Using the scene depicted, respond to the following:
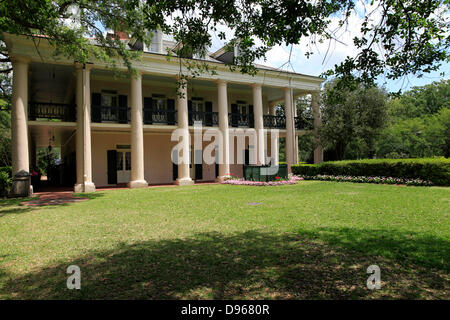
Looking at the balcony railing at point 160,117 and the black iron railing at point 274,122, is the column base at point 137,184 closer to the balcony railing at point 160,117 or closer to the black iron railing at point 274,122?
the balcony railing at point 160,117

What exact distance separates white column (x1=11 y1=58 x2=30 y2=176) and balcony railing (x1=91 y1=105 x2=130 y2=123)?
3.46 m

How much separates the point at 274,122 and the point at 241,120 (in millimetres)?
2670

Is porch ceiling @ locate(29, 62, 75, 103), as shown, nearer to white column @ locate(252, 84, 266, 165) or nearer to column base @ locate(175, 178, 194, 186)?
column base @ locate(175, 178, 194, 186)

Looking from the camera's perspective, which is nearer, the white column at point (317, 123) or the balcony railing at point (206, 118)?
the balcony railing at point (206, 118)

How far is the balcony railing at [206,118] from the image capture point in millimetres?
19438

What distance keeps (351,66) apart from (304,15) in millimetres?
1366

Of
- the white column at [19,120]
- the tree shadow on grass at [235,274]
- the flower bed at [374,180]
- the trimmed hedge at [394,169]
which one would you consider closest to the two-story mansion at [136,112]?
the white column at [19,120]

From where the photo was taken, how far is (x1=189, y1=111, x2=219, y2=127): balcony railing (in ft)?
63.8

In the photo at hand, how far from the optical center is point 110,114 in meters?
17.8

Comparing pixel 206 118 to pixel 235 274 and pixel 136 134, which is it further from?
pixel 235 274

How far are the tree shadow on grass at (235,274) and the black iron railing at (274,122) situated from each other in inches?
703

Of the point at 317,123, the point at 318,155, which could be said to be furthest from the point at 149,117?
the point at 318,155

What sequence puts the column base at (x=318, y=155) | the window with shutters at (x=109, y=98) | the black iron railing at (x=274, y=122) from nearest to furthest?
1. the window with shutters at (x=109, y=98)
2. the column base at (x=318, y=155)
3. the black iron railing at (x=274, y=122)
